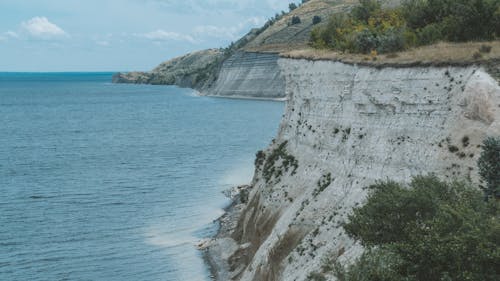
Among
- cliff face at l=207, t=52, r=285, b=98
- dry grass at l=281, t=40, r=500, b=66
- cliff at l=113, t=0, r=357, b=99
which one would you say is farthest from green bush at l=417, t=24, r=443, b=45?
cliff face at l=207, t=52, r=285, b=98

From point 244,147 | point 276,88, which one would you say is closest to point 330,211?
point 244,147

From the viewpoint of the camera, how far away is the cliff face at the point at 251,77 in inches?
5733

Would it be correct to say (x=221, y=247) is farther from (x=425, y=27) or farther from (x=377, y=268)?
(x=377, y=268)

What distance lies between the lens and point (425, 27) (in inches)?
1241

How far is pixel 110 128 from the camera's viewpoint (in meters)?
103

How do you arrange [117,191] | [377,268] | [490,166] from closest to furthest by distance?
1. [377,268]
2. [490,166]
3. [117,191]

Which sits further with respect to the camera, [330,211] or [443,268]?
[330,211]

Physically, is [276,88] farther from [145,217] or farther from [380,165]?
[380,165]

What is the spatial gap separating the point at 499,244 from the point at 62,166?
57139mm

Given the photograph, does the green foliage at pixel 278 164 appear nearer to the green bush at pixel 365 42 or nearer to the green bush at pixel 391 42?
the green bush at pixel 365 42

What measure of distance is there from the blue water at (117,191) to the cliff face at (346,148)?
6.81 m

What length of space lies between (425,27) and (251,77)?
123 meters

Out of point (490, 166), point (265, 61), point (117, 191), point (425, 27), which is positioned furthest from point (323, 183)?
point (265, 61)

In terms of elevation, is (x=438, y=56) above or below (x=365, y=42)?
below
